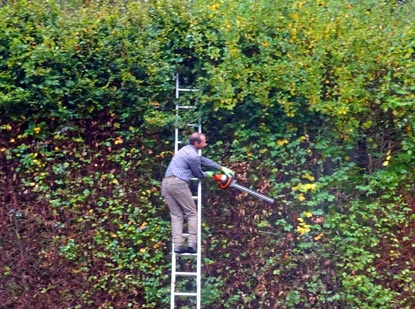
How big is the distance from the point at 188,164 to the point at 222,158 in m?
0.70

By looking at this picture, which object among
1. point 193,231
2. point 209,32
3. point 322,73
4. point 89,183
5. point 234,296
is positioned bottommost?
point 234,296

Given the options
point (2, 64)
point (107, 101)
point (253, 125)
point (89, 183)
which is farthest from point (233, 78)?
point (2, 64)

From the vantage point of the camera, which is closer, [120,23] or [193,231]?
[193,231]

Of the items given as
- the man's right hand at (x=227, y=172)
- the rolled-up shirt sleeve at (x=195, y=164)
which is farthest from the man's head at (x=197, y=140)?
the man's right hand at (x=227, y=172)

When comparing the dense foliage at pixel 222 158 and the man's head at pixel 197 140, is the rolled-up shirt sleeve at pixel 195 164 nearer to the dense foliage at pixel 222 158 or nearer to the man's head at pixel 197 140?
the man's head at pixel 197 140

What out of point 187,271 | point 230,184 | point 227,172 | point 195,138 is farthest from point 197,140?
point 187,271

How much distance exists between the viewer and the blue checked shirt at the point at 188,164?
349 inches

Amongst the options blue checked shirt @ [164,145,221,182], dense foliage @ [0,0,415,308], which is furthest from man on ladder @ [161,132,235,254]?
dense foliage @ [0,0,415,308]

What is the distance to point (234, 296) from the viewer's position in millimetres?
9234

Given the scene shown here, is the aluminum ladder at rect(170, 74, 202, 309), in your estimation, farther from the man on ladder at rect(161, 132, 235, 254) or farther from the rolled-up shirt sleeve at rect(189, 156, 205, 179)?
the rolled-up shirt sleeve at rect(189, 156, 205, 179)

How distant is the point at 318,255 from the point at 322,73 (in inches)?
93.4

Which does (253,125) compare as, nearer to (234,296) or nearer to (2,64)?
(234,296)

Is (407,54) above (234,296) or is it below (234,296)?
above

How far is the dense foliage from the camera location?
917 cm
